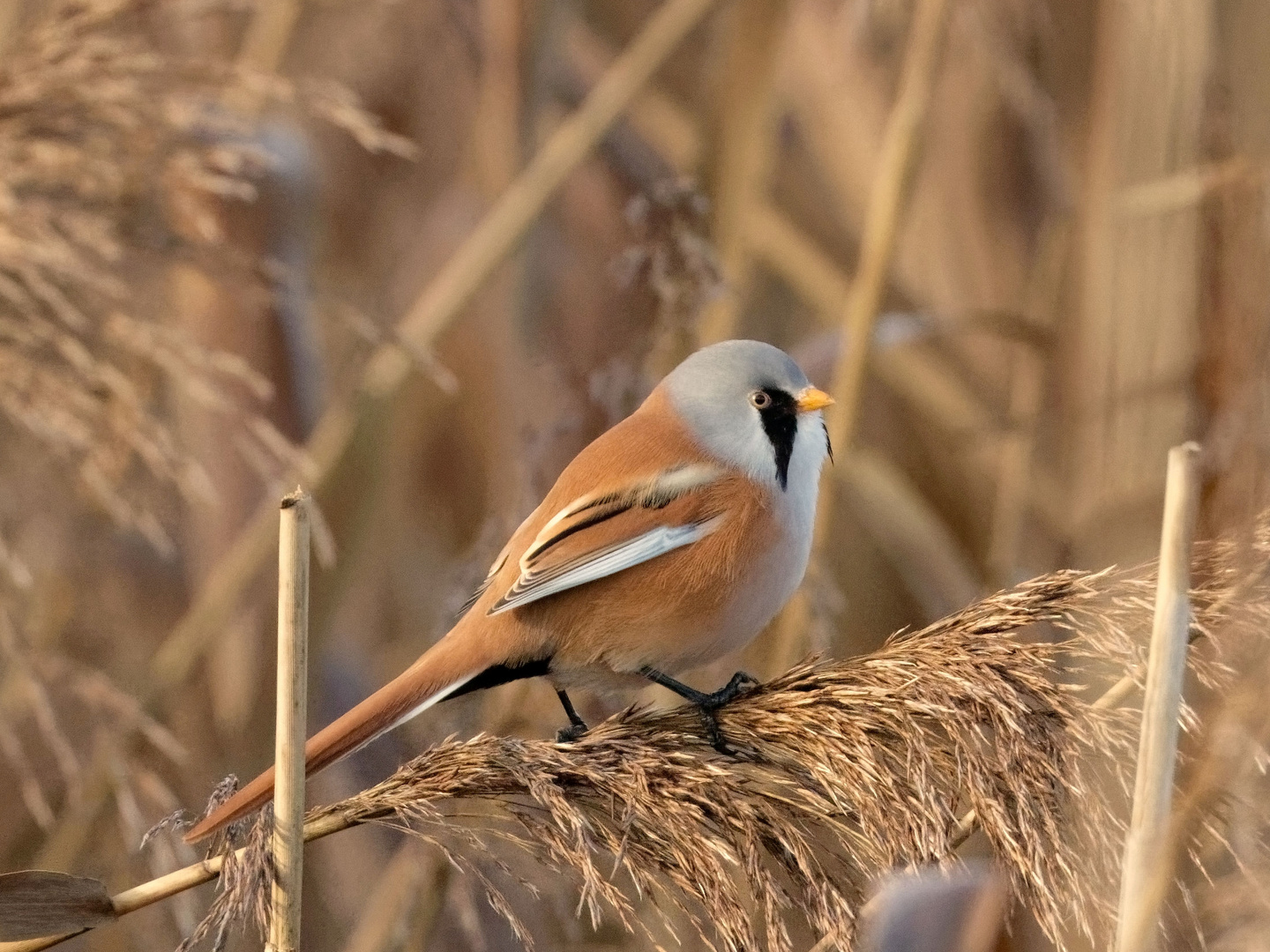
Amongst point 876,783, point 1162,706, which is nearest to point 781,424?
point 876,783

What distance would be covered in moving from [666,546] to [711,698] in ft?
0.95

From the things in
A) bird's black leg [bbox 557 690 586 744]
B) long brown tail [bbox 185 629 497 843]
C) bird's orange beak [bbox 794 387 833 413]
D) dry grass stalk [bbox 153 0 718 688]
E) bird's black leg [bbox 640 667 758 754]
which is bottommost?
bird's black leg [bbox 557 690 586 744]

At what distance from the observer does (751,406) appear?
6.98 ft

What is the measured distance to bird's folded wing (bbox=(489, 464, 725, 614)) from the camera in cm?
191

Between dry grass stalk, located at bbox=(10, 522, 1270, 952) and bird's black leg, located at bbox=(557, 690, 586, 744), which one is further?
bird's black leg, located at bbox=(557, 690, 586, 744)

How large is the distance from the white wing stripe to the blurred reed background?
241 mm

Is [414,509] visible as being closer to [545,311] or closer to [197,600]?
[545,311]

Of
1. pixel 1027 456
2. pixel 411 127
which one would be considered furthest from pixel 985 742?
pixel 411 127

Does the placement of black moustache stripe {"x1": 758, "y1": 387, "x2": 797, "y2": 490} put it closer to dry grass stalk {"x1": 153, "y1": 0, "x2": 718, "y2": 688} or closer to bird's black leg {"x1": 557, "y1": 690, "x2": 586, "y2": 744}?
bird's black leg {"x1": 557, "y1": 690, "x2": 586, "y2": 744}

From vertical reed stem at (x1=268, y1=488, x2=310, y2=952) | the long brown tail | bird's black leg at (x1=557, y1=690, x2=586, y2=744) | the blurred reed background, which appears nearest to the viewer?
vertical reed stem at (x1=268, y1=488, x2=310, y2=952)

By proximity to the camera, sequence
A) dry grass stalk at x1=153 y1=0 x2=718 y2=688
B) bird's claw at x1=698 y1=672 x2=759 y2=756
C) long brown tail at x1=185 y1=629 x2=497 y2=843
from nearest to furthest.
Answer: long brown tail at x1=185 y1=629 x2=497 y2=843
bird's claw at x1=698 y1=672 x2=759 y2=756
dry grass stalk at x1=153 y1=0 x2=718 y2=688

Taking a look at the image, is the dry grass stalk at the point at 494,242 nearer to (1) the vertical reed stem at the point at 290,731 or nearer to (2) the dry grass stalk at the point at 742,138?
(2) the dry grass stalk at the point at 742,138

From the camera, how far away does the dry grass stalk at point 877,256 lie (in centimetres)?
250

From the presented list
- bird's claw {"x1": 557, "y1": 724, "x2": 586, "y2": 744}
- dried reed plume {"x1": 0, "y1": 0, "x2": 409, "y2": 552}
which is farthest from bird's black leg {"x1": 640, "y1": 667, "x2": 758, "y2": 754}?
dried reed plume {"x1": 0, "y1": 0, "x2": 409, "y2": 552}
